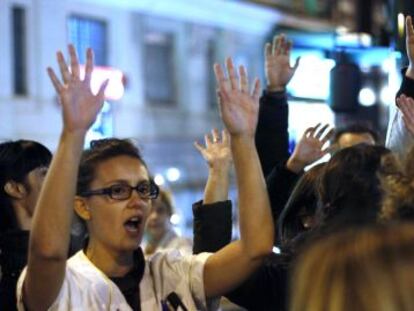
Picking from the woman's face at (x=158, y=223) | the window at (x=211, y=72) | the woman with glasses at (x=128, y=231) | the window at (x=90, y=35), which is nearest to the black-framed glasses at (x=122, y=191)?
the woman with glasses at (x=128, y=231)

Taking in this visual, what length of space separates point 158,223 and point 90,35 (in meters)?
11.2

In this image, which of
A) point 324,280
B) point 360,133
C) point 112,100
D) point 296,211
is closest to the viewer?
point 324,280

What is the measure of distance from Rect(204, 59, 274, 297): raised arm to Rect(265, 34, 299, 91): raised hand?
0.87 m

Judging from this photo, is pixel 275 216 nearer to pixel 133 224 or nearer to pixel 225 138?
pixel 225 138

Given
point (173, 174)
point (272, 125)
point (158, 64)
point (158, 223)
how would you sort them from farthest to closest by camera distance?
point (158, 64), point (173, 174), point (158, 223), point (272, 125)

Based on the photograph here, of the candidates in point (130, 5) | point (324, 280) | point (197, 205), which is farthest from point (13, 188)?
point (130, 5)

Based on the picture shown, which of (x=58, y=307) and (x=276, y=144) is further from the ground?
(x=276, y=144)

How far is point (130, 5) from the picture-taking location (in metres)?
18.2

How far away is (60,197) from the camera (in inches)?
92.5

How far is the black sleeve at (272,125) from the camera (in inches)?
142

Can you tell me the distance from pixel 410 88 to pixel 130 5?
15.4 meters

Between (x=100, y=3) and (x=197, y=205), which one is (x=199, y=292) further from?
(x=100, y=3)

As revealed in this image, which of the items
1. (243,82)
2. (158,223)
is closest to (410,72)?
(243,82)

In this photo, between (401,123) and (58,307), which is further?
(401,123)
